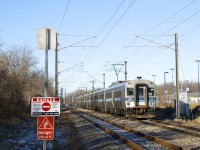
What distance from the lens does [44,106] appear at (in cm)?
938

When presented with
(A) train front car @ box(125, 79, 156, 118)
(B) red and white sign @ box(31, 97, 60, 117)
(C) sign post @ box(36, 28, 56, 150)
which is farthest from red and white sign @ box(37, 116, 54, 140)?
(A) train front car @ box(125, 79, 156, 118)

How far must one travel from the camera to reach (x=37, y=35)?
1008 cm

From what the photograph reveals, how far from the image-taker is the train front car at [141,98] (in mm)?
35062

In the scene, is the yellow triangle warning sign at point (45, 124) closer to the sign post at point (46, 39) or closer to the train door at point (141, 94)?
the sign post at point (46, 39)

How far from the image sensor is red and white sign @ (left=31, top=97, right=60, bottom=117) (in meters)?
9.36

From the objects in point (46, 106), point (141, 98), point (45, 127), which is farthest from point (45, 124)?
point (141, 98)

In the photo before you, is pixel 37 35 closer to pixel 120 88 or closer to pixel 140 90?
pixel 140 90

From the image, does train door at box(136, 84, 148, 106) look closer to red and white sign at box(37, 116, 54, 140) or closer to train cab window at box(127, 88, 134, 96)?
train cab window at box(127, 88, 134, 96)

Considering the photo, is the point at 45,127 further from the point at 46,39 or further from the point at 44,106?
the point at 46,39

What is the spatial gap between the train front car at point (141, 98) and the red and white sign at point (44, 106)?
2590 centimetres

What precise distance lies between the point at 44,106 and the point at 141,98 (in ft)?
87.0

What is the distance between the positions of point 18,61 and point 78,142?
41.4 meters

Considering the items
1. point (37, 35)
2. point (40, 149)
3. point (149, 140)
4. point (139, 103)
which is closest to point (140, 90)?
point (139, 103)

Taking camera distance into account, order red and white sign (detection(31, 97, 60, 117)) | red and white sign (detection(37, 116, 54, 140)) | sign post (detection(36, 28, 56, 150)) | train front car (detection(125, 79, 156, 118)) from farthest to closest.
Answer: train front car (detection(125, 79, 156, 118)), sign post (detection(36, 28, 56, 150)), red and white sign (detection(37, 116, 54, 140)), red and white sign (detection(31, 97, 60, 117))
